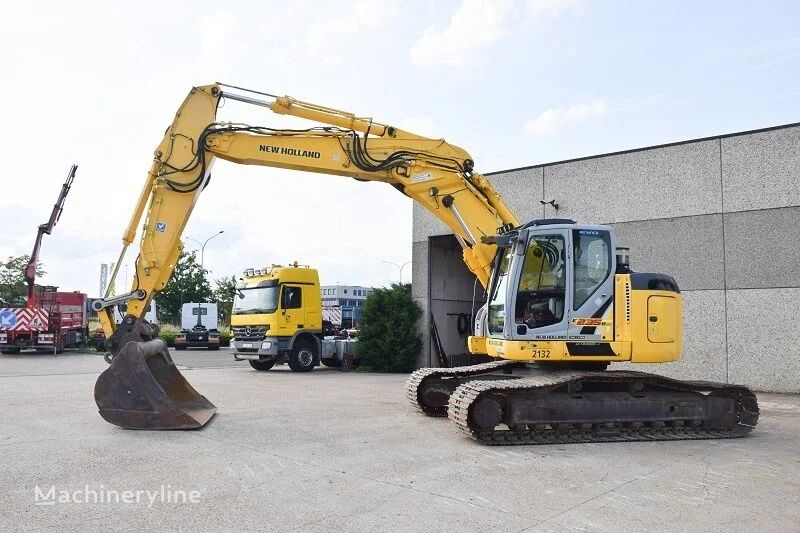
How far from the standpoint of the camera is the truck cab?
19.3 m

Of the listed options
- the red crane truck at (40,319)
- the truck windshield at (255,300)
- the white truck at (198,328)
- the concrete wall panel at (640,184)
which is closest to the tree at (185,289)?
the white truck at (198,328)

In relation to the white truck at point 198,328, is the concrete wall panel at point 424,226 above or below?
above

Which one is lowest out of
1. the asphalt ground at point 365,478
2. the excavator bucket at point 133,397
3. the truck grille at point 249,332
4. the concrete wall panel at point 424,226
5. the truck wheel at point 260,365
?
the asphalt ground at point 365,478

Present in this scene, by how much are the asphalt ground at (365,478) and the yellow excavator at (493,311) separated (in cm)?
42

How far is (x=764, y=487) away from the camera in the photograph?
255 inches

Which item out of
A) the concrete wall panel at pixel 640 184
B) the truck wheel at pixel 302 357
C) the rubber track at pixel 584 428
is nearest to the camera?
the rubber track at pixel 584 428

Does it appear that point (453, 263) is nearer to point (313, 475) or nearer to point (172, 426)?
point (172, 426)

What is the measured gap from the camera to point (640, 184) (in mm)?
16484

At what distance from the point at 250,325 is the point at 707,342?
12.0m

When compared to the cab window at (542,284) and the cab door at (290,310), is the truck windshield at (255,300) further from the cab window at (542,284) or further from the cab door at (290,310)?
the cab window at (542,284)

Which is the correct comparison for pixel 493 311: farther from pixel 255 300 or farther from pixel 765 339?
pixel 255 300

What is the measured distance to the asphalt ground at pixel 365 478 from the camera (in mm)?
5297

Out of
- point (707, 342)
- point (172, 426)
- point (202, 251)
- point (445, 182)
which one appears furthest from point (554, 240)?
point (202, 251)

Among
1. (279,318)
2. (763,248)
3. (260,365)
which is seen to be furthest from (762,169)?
Result: (260,365)
